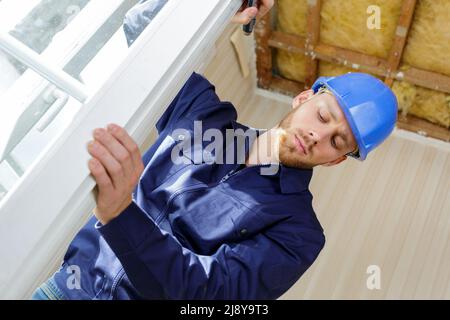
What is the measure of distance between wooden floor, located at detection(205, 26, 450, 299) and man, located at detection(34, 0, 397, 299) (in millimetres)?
969

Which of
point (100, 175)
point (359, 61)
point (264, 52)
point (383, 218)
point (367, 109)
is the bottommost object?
point (383, 218)

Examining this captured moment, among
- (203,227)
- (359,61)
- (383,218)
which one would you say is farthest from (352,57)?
(203,227)

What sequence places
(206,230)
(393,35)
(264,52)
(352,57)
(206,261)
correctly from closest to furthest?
(206,261) → (206,230) → (393,35) → (352,57) → (264,52)

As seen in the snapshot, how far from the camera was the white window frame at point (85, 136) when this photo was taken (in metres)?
0.74

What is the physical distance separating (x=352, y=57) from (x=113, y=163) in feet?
5.89

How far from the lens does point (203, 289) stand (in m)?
1.10

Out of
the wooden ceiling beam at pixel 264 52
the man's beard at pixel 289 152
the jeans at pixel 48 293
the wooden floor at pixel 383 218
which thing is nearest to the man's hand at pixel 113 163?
the jeans at pixel 48 293

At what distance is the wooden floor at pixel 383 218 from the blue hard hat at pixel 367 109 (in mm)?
1088

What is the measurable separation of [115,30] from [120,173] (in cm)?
45

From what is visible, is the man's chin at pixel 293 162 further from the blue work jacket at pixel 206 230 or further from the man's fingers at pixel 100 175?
the man's fingers at pixel 100 175

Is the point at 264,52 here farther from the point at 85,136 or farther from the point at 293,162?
the point at 85,136

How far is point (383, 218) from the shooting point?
92.0 inches
